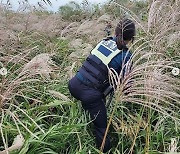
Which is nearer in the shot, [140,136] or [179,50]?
[140,136]

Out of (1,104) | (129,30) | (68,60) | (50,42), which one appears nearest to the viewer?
(1,104)

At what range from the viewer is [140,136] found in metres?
3.62

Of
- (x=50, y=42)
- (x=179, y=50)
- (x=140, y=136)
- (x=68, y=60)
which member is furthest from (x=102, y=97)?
(x=50, y=42)

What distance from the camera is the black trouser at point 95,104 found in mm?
3621

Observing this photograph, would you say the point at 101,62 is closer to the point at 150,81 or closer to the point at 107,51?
the point at 107,51

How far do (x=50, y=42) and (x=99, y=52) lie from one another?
2.71 m

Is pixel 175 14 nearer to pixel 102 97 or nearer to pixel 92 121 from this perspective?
pixel 102 97

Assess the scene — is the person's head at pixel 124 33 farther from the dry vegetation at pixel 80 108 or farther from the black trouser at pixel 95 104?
the black trouser at pixel 95 104

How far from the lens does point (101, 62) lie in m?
3.59

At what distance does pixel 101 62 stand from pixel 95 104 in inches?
15.0

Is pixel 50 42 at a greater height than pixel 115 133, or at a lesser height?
greater

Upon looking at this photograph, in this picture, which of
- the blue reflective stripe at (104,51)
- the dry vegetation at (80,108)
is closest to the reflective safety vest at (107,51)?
the blue reflective stripe at (104,51)

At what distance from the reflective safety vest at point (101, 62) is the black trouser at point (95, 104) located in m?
0.08

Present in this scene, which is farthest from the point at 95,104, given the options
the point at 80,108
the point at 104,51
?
the point at 104,51
